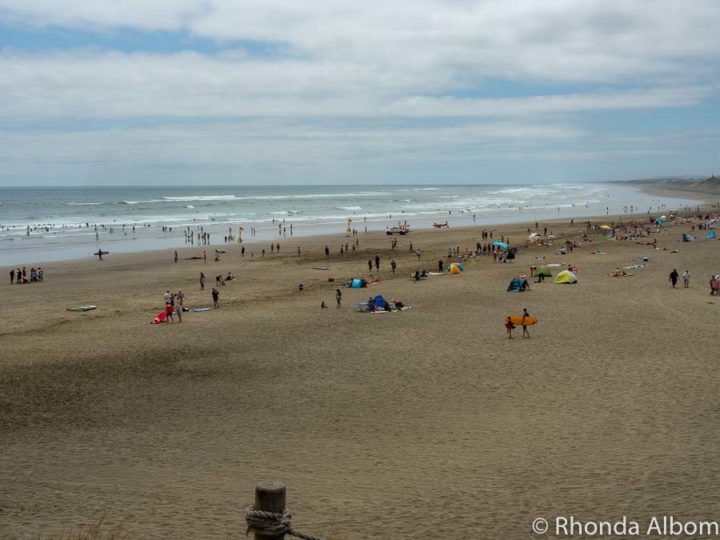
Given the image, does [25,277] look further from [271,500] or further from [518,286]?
[271,500]

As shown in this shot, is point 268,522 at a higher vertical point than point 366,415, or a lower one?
higher

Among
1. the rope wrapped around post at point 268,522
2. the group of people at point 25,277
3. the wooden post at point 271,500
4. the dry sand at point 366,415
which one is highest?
the wooden post at point 271,500

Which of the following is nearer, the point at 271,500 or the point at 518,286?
the point at 271,500

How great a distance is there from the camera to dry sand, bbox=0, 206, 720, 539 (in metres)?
9.02

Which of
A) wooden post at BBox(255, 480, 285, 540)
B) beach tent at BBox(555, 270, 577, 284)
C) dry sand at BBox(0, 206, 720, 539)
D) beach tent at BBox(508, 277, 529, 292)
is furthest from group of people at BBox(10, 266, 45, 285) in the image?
wooden post at BBox(255, 480, 285, 540)

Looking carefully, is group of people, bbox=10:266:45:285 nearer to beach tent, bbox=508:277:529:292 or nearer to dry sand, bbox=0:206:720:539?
dry sand, bbox=0:206:720:539

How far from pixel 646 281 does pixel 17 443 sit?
86.5 ft

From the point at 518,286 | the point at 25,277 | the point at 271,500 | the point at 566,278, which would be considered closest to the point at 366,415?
the point at 271,500

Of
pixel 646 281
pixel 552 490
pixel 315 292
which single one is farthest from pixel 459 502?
pixel 646 281

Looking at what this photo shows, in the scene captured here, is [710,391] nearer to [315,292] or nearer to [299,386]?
[299,386]

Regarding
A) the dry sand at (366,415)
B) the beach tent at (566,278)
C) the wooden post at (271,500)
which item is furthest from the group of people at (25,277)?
the wooden post at (271,500)

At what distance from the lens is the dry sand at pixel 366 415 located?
29.6 feet

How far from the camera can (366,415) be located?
43.5ft

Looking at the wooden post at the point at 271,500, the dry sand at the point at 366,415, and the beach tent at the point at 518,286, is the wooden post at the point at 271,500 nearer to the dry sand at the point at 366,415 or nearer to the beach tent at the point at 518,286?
the dry sand at the point at 366,415
